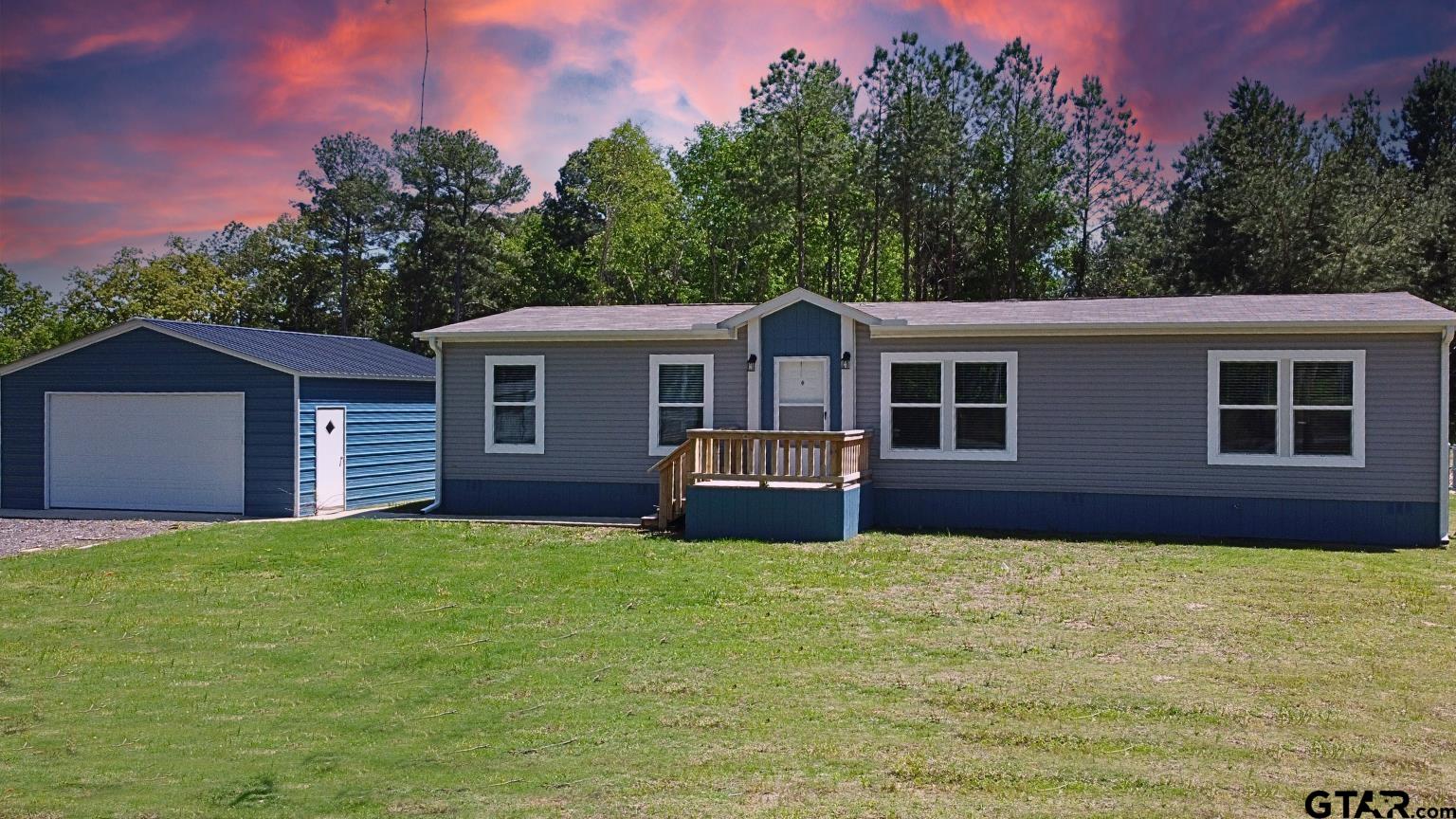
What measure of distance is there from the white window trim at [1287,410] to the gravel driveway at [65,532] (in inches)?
539

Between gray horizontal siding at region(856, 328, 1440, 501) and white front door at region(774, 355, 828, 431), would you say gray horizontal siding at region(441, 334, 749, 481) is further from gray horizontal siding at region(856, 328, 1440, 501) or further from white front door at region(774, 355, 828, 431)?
gray horizontal siding at region(856, 328, 1440, 501)

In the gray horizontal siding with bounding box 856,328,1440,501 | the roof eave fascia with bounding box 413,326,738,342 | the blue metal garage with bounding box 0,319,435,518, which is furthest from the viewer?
the blue metal garage with bounding box 0,319,435,518

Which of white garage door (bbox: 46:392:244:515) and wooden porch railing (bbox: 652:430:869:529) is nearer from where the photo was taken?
wooden porch railing (bbox: 652:430:869:529)

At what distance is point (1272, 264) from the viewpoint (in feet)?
101

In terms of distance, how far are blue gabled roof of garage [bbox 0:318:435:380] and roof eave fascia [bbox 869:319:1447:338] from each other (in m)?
8.58

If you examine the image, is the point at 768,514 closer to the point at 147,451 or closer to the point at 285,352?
the point at 285,352

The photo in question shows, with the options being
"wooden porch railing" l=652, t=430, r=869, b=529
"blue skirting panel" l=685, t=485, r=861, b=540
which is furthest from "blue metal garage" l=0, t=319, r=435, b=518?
A: "blue skirting panel" l=685, t=485, r=861, b=540

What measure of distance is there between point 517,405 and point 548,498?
1.45 metres

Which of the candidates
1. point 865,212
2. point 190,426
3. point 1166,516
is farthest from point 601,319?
point 865,212

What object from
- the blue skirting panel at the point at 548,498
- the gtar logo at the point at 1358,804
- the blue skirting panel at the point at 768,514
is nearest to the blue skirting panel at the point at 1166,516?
the blue skirting panel at the point at 768,514

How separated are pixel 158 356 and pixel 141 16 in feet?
16.6

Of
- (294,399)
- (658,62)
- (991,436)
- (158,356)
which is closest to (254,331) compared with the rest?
(158,356)

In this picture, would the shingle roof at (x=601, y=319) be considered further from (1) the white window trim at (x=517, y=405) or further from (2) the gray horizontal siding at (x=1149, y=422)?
(2) the gray horizontal siding at (x=1149, y=422)

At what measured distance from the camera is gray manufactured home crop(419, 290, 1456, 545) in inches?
563
